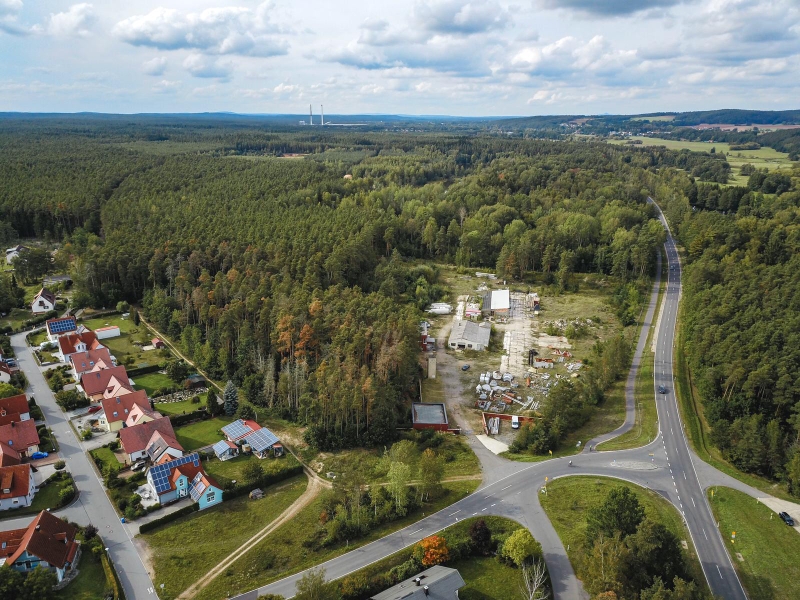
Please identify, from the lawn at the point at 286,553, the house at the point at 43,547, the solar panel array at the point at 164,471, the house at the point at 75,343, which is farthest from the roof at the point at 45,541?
the house at the point at 75,343

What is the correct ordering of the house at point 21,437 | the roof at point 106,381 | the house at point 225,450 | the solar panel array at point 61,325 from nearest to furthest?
the house at point 21,437 → the house at point 225,450 → the roof at point 106,381 → the solar panel array at point 61,325

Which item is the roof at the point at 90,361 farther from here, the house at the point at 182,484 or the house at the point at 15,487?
the house at the point at 182,484

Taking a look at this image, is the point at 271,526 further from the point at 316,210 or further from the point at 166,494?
Answer: the point at 316,210

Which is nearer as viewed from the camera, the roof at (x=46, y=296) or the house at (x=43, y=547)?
the house at (x=43, y=547)

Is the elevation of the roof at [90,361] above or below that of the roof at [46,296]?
below

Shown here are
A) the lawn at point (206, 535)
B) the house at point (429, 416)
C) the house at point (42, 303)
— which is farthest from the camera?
the house at point (42, 303)

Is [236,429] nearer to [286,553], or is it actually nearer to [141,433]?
[141,433]

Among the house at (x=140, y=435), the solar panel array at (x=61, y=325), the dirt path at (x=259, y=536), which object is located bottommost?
the dirt path at (x=259, y=536)
